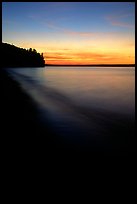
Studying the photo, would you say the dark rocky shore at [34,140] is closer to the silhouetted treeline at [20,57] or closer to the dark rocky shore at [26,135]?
the dark rocky shore at [26,135]

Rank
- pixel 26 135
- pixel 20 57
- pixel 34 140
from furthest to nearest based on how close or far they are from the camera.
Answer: pixel 20 57 → pixel 26 135 → pixel 34 140

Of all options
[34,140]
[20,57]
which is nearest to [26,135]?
[34,140]

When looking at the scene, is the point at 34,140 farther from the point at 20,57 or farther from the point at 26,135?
the point at 20,57

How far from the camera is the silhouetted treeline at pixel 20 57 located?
120613 mm

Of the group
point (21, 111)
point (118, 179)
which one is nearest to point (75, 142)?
point (118, 179)

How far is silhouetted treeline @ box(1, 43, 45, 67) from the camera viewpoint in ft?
396

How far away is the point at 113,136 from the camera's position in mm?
6906

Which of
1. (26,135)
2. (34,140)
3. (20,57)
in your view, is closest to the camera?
(34,140)

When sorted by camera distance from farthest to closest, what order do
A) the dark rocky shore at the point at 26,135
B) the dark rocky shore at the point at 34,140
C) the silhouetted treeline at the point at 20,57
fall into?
the silhouetted treeline at the point at 20,57 < the dark rocky shore at the point at 26,135 < the dark rocky shore at the point at 34,140

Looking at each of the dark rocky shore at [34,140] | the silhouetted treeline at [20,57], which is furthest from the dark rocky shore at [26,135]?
the silhouetted treeline at [20,57]

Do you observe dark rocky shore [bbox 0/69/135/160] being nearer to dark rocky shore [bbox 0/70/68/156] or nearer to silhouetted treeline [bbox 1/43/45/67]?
dark rocky shore [bbox 0/70/68/156]

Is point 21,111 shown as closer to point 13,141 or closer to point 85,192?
point 13,141

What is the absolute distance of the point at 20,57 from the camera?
13388 cm

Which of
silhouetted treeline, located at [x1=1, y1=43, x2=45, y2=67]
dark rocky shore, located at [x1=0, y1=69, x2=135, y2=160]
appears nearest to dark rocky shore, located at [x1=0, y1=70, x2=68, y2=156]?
dark rocky shore, located at [x1=0, y1=69, x2=135, y2=160]
